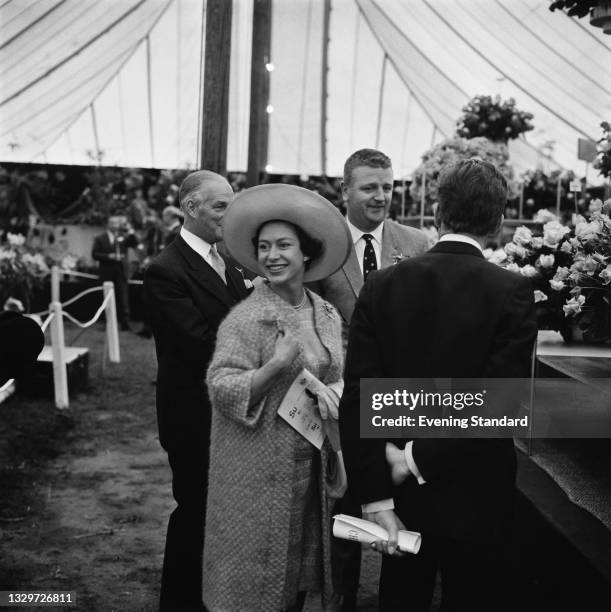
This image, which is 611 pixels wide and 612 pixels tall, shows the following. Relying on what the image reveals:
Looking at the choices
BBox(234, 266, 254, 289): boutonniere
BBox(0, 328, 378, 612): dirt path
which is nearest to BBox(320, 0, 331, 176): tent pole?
BBox(0, 328, 378, 612): dirt path

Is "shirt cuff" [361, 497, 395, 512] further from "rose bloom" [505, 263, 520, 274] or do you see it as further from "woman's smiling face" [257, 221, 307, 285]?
"rose bloom" [505, 263, 520, 274]

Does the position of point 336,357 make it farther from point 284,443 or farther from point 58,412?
point 58,412

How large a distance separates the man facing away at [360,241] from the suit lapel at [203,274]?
1.17 ft

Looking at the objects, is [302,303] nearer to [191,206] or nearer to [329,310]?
[329,310]

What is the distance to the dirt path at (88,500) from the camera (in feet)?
11.5

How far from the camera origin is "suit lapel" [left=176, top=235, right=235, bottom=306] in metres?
3.02

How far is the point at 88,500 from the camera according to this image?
4.64m

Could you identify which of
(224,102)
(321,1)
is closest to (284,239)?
(224,102)

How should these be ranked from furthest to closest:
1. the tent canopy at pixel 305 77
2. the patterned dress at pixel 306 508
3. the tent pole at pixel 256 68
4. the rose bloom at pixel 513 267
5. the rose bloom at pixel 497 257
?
the tent pole at pixel 256 68 < the tent canopy at pixel 305 77 < the rose bloom at pixel 497 257 < the rose bloom at pixel 513 267 < the patterned dress at pixel 306 508

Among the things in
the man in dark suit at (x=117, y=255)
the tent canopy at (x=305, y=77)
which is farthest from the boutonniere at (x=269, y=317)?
the man in dark suit at (x=117, y=255)

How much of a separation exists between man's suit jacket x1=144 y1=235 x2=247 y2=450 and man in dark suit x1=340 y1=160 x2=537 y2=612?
105 centimetres

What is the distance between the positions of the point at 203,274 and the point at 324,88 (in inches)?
323

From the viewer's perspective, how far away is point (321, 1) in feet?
32.8

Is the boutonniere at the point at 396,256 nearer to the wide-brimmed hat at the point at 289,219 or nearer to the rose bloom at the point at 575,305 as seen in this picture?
the wide-brimmed hat at the point at 289,219
